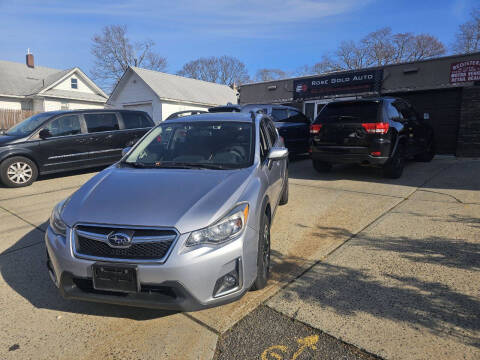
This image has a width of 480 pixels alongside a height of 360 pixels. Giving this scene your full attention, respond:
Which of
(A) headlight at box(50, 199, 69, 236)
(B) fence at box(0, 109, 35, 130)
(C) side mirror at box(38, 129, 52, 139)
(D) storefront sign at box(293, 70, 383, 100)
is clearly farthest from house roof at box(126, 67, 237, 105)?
(A) headlight at box(50, 199, 69, 236)

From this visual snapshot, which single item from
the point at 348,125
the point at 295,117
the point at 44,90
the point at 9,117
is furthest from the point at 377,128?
the point at 44,90

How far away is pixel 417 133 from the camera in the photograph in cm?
843

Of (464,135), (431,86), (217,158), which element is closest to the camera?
(217,158)

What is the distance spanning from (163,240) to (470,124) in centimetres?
1178

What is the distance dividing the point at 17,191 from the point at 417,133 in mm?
9571

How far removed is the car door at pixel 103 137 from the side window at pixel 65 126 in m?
0.24

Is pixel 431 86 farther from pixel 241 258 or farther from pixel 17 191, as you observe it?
pixel 17 191

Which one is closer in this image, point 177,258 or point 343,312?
point 177,258

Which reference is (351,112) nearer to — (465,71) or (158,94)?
(465,71)

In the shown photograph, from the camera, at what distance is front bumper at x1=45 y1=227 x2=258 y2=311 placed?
218cm

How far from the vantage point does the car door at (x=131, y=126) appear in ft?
28.9

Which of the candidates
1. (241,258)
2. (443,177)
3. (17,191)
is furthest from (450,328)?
(17,191)

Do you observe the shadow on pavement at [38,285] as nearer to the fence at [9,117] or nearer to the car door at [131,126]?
the car door at [131,126]

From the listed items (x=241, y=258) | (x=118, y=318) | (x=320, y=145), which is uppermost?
(x=320, y=145)
